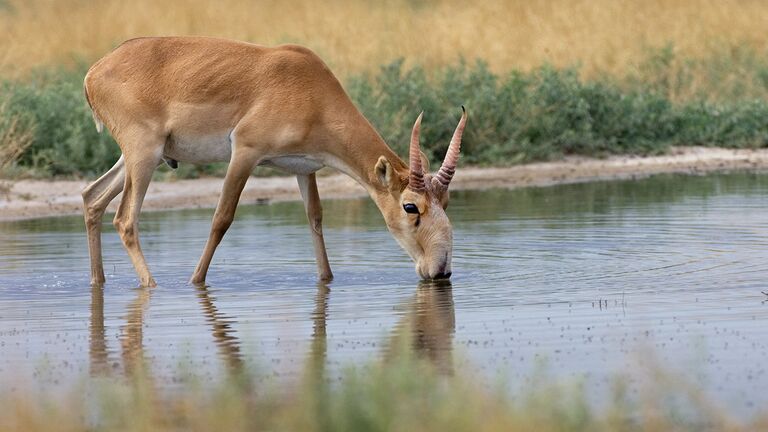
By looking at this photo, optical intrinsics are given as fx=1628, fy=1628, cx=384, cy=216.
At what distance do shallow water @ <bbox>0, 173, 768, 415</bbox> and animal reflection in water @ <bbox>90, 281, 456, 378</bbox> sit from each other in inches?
0.8

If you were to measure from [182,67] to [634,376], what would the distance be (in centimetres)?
540

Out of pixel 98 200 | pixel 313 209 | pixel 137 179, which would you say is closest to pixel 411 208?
pixel 313 209

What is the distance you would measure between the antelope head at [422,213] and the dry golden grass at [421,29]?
481 inches

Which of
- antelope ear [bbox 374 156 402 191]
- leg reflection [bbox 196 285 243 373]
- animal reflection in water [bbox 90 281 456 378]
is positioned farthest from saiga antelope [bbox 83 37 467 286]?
leg reflection [bbox 196 285 243 373]

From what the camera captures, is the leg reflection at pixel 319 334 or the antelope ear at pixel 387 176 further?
the antelope ear at pixel 387 176

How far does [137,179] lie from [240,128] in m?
0.89

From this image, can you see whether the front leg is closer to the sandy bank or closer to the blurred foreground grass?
the blurred foreground grass

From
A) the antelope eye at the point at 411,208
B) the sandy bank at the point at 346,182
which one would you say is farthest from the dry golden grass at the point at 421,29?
the antelope eye at the point at 411,208

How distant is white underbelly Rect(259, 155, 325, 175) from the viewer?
11.6 metres

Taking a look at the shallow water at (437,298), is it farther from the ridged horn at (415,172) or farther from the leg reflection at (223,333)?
the ridged horn at (415,172)

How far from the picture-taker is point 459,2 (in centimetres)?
3319

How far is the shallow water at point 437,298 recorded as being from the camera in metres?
8.04

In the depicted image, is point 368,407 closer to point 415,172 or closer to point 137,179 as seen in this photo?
point 415,172

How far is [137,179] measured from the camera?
38.6 ft
